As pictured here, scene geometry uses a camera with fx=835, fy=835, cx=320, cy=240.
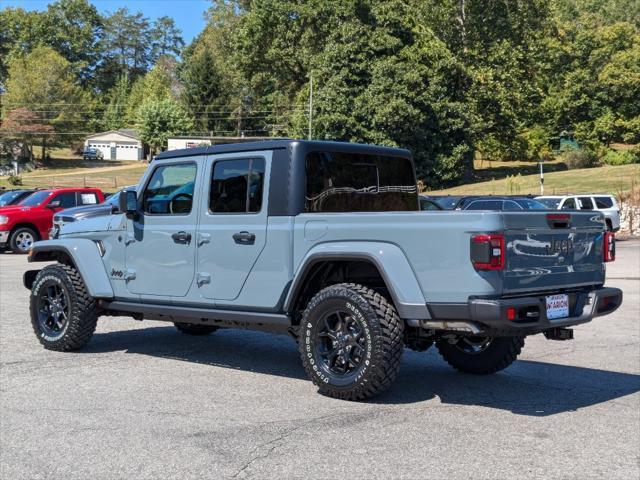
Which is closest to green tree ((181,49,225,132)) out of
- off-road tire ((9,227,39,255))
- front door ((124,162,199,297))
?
off-road tire ((9,227,39,255))

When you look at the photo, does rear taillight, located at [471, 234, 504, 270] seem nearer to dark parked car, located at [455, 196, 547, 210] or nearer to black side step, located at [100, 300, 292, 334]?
black side step, located at [100, 300, 292, 334]

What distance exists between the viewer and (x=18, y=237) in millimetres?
23516

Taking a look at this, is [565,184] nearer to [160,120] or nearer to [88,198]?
[88,198]

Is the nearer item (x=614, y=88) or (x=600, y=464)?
(x=600, y=464)

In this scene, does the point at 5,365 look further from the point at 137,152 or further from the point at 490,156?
the point at 137,152

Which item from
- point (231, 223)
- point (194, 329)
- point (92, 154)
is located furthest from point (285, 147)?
point (92, 154)

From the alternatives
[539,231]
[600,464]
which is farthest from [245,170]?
[600,464]

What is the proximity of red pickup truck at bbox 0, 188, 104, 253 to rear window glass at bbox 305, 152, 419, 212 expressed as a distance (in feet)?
57.0

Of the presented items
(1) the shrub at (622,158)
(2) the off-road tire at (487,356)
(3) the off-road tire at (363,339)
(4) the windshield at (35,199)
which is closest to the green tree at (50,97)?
(1) the shrub at (622,158)

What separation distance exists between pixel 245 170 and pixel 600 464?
3.83m

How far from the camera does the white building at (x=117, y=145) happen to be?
106 meters

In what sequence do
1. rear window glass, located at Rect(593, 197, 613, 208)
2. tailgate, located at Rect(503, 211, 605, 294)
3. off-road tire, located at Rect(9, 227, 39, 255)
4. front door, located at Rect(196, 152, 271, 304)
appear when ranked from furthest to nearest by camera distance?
rear window glass, located at Rect(593, 197, 613, 208) < off-road tire, located at Rect(9, 227, 39, 255) < front door, located at Rect(196, 152, 271, 304) < tailgate, located at Rect(503, 211, 605, 294)

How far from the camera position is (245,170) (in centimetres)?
735

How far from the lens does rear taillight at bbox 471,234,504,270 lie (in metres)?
5.73
